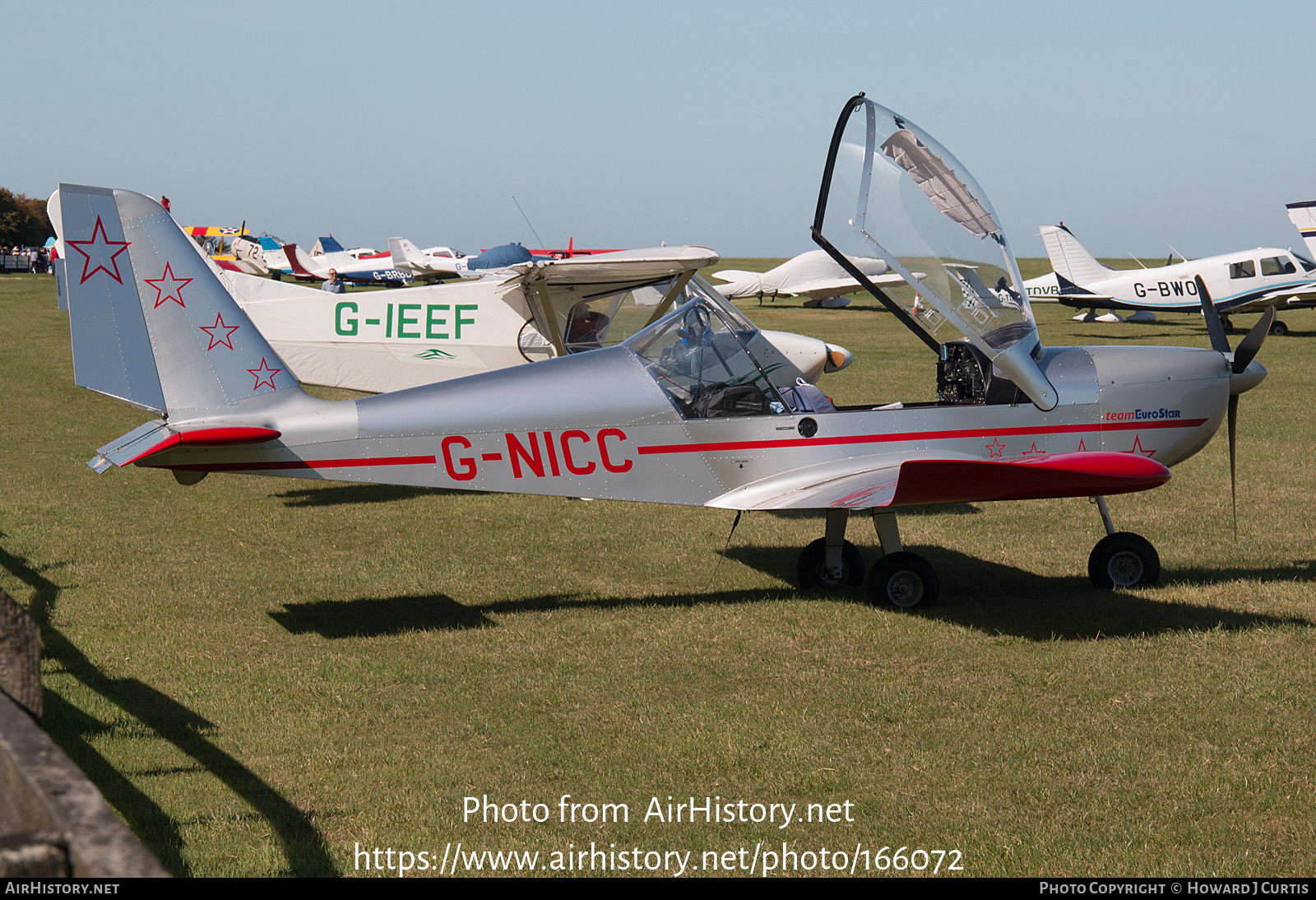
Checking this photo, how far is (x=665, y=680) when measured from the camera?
587 cm

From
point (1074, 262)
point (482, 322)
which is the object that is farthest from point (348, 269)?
point (482, 322)

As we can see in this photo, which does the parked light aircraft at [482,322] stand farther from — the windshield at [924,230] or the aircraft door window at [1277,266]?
the aircraft door window at [1277,266]

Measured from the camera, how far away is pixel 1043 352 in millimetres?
7574

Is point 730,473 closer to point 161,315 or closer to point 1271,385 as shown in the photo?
point 161,315

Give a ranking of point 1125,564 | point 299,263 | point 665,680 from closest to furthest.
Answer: point 665,680 < point 1125,564 < point 299,263

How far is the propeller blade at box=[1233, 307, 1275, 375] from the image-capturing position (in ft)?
24.3

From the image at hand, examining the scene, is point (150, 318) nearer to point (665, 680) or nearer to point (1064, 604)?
point (665, 680)

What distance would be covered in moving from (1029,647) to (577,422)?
303 cm

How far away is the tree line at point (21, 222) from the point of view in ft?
351

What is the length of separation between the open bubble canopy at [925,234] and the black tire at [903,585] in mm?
1387

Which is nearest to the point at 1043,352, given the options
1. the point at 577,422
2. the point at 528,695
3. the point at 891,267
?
the point at 891,267

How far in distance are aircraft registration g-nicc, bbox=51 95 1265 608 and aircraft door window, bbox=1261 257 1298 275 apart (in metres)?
25.5

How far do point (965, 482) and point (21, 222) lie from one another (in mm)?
126940

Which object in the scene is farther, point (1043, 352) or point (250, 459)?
point (1043, 352)
